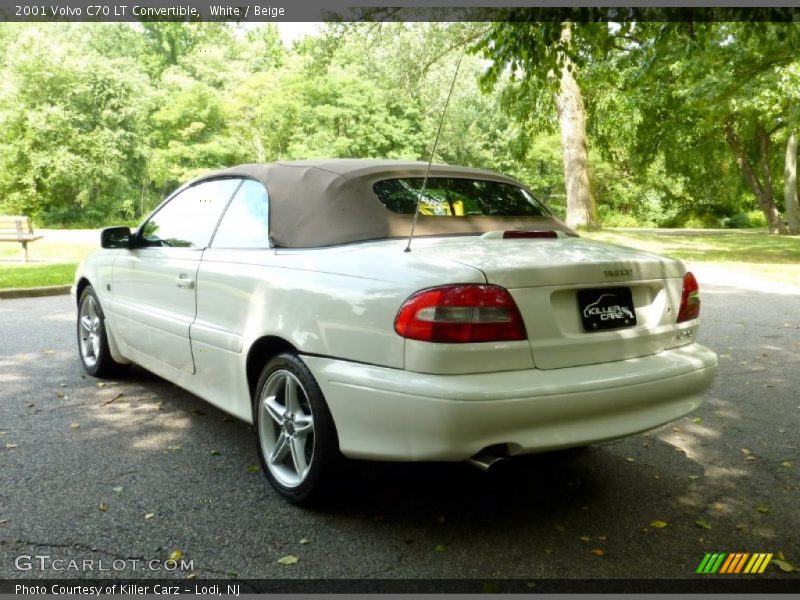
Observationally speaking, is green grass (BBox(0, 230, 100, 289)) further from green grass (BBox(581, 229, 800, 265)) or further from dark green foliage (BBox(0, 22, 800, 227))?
green grass (BBox(581, 229, 800, 265))

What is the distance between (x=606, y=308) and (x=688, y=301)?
666 millimetres

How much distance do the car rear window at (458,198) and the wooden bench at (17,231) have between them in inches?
566

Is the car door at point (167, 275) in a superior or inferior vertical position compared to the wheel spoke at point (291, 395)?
superior

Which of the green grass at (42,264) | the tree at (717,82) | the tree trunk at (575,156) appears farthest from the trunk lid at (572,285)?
the tree trunk at (575,156)

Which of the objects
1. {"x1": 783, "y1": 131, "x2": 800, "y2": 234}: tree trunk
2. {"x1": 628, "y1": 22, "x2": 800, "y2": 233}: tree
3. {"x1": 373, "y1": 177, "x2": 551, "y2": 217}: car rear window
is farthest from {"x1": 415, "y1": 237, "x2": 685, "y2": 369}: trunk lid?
{"x1": 783, "y1": 131, "x2": 800, "y2": 234}: tree trunk

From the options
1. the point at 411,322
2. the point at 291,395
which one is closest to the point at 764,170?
the point at 291,395

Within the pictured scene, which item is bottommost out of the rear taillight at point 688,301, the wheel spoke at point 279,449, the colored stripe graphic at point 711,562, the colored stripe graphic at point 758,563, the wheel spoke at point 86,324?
the colored stripe graphic at point 758,563

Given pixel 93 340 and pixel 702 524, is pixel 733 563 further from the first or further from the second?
pixel 93 340

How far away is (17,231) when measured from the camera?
1595cm

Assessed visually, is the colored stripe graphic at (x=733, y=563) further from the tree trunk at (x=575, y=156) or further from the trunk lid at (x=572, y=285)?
the tree trunk at (x=575, y=156)

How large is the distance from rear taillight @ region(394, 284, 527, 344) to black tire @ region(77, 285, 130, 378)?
3479mm

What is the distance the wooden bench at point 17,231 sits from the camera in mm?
15852

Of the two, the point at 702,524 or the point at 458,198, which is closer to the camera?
the point at 702,524

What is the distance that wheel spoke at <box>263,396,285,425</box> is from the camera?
137 inches
